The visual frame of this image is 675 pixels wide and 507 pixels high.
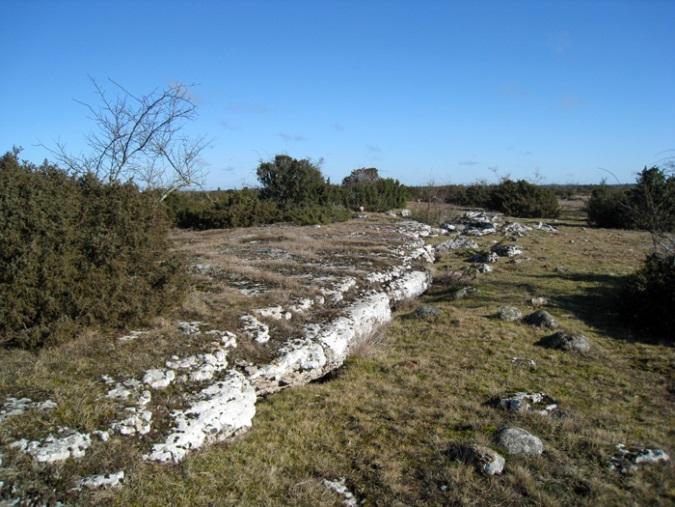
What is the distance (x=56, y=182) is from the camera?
6.32 metres

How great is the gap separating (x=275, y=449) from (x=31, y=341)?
320 cm

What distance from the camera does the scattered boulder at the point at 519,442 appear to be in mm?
4805

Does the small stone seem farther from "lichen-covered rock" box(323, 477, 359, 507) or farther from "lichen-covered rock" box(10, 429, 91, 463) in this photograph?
"lichen-covered rock" box(10, 429, 91, 463)

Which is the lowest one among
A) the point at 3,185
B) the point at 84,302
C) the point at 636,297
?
the point at 636,297

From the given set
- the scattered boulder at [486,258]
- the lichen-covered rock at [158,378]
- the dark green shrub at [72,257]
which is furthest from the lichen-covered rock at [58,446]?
the scattered boulder at [486,258]

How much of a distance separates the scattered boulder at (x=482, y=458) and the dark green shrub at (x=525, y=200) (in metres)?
36.2

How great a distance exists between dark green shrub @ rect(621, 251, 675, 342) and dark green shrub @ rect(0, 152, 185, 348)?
A: 9891 millimetres

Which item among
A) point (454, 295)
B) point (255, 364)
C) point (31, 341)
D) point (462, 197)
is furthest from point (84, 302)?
point (462, 197)

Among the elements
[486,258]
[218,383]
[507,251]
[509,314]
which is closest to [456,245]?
[507,251]

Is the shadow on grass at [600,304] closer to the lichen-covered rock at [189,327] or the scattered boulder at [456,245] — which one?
the scattered boulder at [456,245]

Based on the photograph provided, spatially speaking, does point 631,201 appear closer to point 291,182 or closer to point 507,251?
point 507,251

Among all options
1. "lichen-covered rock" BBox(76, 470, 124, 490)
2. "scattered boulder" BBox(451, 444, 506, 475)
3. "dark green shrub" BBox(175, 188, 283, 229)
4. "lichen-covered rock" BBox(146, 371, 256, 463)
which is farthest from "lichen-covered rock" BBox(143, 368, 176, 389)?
"dark green shrub" BBox(175, 188, 283, 229)

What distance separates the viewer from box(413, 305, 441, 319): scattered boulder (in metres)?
10.1

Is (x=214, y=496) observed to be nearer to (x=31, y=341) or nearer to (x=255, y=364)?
(x=255, y=364)
